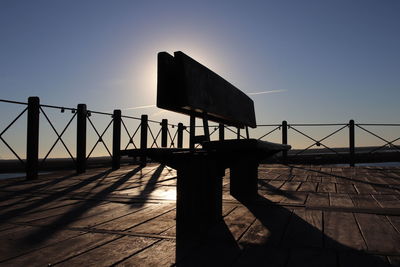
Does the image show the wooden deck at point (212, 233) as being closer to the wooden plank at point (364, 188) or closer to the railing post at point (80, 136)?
the wooden plank at point (364, 188)

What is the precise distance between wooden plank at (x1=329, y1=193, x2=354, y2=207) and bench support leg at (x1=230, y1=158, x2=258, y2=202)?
0.83 m

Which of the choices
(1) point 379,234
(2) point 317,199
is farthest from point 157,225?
(2) point 317,199

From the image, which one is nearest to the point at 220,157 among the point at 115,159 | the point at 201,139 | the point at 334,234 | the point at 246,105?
the point at 201,139

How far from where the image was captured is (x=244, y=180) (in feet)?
12.1

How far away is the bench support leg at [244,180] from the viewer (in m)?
3.68

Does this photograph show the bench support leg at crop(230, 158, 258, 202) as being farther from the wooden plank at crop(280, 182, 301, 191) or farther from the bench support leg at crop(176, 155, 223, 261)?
the bench support leg at crop(176, 155, 223, 261)

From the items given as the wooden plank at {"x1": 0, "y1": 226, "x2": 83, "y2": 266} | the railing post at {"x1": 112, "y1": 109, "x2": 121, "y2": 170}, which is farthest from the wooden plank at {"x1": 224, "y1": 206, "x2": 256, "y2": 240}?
the railing post at {"x1": 112, "y1": 109, "x2": 121, "y2": 170}

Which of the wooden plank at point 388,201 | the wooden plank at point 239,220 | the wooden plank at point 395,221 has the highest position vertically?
the wooden plank at point 388,201

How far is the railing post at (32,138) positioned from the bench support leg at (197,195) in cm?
414

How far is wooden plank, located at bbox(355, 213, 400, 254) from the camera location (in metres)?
1.83

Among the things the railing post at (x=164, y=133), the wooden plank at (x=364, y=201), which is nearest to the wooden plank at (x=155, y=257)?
the wooden plank at (x=364, y=201)

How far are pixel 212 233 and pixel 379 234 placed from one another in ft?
3.62

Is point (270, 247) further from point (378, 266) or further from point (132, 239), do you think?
point (132, 239)

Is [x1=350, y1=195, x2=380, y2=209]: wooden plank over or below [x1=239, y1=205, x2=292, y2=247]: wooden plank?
over
